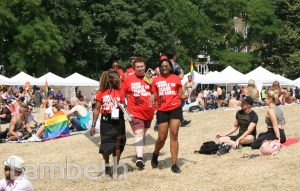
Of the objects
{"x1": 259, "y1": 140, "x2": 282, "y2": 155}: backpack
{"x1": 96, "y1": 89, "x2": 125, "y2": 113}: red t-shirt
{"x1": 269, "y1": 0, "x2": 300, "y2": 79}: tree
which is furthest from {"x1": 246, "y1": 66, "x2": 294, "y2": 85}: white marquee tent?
{"x1": 96, "y1": 89, "x2": 125, "y2": 113}: red t-shirt

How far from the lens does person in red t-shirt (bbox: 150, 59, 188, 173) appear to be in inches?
393

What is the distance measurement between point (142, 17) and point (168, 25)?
194 inches

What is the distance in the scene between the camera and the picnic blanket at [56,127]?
55.4 ft

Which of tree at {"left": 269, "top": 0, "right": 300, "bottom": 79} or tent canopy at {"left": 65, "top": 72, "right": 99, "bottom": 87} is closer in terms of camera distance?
tent canopy at {"left": 65, "top": 72, "right": 99, "bottom": 87}

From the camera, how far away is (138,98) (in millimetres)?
10641

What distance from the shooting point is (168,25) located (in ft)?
194

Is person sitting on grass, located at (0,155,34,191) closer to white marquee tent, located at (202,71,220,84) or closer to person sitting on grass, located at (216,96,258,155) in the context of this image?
person sitting on grass, located at (216,96,258,155)

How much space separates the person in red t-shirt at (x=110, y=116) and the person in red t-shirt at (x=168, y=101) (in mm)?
630

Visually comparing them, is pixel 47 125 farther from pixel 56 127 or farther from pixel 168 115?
pixel 168 115

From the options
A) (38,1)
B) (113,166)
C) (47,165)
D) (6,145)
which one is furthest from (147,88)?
(38,1)

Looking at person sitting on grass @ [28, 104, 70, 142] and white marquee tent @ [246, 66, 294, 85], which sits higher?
white marquee tent @ [246, 66, 294, 85]

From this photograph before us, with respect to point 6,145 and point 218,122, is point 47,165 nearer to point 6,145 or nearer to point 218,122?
point 6,145

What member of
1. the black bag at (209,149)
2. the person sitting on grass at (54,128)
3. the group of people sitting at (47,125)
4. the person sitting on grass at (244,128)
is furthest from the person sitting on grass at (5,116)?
the person sitting on grass at (244,128)

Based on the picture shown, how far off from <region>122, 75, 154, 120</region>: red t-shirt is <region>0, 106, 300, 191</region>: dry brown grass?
104cm
